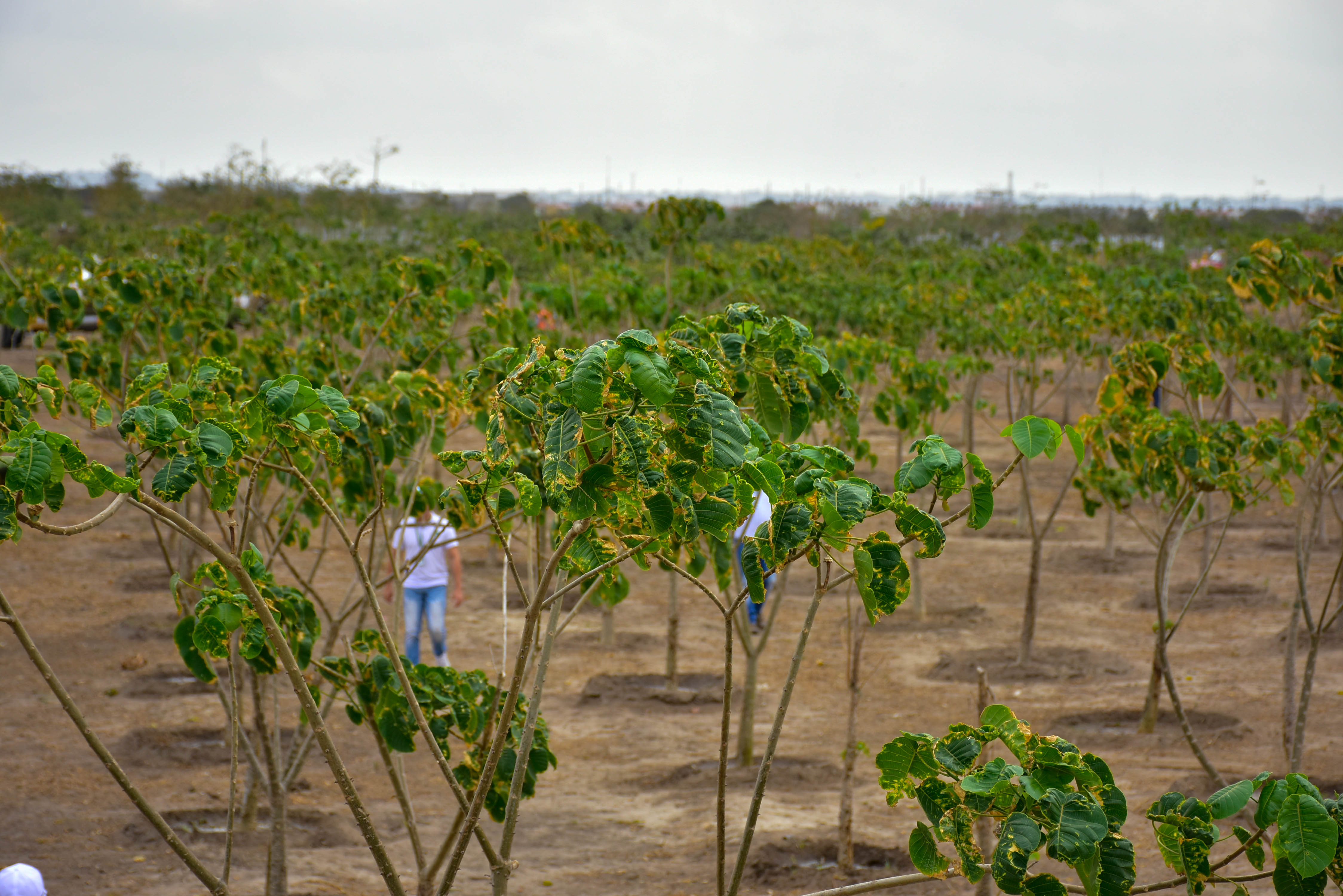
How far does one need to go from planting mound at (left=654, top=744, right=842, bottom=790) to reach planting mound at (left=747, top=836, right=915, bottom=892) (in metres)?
0.91

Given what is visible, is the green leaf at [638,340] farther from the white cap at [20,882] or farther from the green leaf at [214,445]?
the white cap at [20,882]

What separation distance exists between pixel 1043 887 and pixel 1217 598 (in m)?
10.7

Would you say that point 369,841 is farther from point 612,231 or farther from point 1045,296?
point 612,231

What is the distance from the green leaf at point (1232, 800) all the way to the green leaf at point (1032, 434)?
2.94 feet

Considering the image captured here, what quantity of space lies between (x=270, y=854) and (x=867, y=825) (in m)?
3.59

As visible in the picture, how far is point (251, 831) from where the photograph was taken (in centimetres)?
691

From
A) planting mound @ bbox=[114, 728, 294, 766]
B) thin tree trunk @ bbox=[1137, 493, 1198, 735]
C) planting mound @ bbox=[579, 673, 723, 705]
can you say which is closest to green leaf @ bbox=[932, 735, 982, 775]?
thin tree trunk @ bbox=[1137, 493, 1198, 735]

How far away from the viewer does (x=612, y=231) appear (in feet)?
153

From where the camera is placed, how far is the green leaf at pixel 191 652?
4.05 meters

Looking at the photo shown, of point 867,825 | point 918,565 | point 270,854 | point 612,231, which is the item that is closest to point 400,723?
point 270,854

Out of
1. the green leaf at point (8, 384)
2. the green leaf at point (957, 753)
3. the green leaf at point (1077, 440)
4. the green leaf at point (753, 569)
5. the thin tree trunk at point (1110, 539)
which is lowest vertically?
the thin tree trunk at point (1110, 539)

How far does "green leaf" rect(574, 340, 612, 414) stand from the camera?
8.14 feet

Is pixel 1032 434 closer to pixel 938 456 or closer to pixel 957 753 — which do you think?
pixel 938 456

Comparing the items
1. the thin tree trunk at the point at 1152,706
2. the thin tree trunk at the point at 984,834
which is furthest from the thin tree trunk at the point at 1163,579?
the thin tree trunk at the point at 984,834
